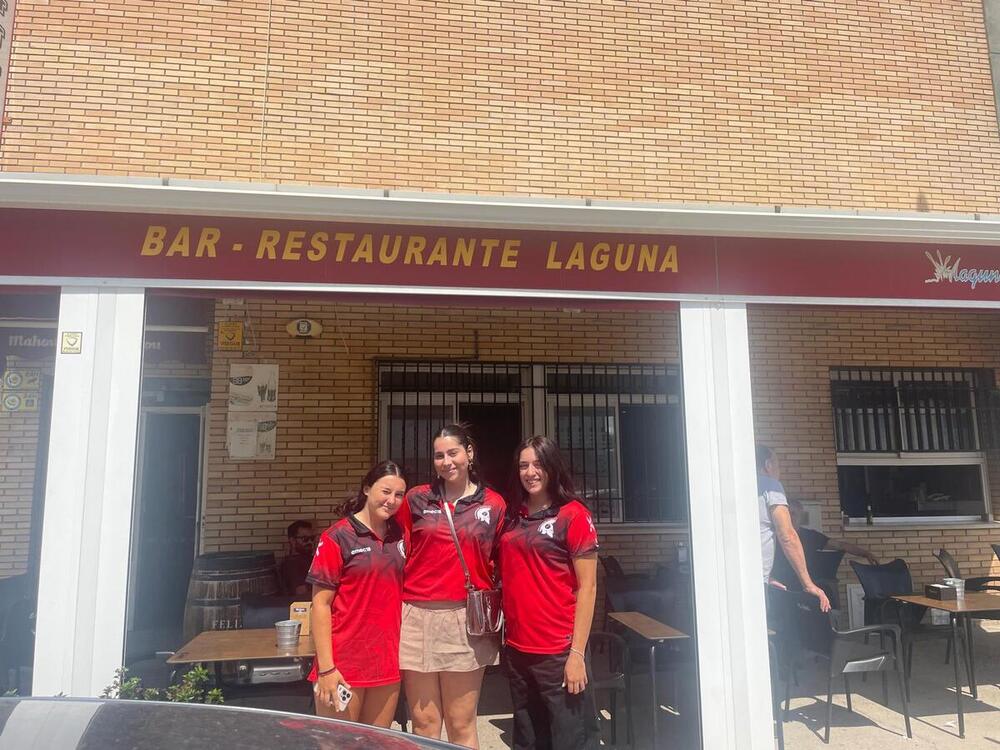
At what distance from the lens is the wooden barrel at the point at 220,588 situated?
5.39 m

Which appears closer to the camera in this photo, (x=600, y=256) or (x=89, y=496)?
(x=89, y=496)

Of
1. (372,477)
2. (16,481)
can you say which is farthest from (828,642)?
(16,481)

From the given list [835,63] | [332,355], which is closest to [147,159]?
[332,355]

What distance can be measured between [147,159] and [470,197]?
9.30ft

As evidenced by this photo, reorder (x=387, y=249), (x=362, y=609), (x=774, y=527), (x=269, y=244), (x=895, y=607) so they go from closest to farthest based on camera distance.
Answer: (x=362, y=609)
(x=269, y=244)
(x=387, y=249)
(x=774, y=527)
(x=895, y=607)

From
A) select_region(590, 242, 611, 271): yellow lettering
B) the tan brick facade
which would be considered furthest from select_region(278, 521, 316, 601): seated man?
select_region(590, 242, 611, 271): yellow lettering

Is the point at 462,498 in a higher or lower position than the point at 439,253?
lower

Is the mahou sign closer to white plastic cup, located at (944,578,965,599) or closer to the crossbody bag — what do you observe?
the crossbody bag

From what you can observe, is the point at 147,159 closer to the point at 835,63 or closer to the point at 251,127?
the point at 251,127

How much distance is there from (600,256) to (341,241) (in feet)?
5.41

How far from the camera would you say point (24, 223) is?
13.8 feet

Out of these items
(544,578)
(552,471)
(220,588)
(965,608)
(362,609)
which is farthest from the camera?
(220,588)

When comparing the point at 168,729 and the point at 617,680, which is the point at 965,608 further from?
the point at 168,729

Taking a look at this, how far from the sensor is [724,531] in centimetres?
448
